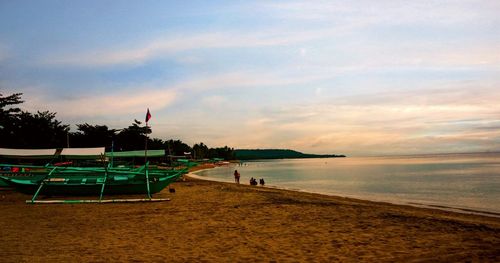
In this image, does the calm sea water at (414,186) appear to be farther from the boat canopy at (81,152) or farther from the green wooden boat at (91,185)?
the boat canopy at (81,152)

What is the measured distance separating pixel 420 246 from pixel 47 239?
9.13m

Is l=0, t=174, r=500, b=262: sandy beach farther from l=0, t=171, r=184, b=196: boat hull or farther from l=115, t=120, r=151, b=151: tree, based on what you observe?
l=115, t=120, r=151, b=151: tree

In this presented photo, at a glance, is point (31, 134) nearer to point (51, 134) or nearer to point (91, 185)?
point (51, 134)

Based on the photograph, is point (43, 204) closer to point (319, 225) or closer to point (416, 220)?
point (319, 225)

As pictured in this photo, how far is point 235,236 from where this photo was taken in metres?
9.63

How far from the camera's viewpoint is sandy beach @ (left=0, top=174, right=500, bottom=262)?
25.0 feet

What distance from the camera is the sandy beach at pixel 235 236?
7.62 metres

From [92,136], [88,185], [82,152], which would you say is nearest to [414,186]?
[88,185]

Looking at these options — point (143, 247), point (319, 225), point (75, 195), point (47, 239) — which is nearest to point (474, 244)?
point (319, 225)

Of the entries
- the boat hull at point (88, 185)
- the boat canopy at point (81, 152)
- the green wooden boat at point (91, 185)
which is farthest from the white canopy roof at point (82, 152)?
the boat hull at point (88, 185)

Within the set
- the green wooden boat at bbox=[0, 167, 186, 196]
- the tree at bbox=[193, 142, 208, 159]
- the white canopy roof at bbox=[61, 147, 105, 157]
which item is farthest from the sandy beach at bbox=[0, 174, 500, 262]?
the tree at bbox=[193, 142, 208, 159]

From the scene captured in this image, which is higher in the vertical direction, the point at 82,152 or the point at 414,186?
the point at 82,152

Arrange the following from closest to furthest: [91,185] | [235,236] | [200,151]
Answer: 1. [235,236]
2. [91,185]
3. [200,151]

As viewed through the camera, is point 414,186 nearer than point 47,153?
Yes
